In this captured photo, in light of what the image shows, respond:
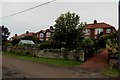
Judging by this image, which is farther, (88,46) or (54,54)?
(54,54)

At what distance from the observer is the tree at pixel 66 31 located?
4107 centimetres

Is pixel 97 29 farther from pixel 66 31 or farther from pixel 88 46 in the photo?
pixel 88 46

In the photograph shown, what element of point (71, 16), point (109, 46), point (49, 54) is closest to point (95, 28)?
point (71, 16)

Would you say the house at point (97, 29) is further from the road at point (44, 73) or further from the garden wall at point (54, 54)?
the road at point (44, 73)

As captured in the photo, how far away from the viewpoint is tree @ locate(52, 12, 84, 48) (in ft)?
135

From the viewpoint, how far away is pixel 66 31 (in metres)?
41.0

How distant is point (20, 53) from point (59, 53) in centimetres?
1284

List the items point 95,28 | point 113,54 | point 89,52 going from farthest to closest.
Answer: point 95,28, point 89,52, point 113,54

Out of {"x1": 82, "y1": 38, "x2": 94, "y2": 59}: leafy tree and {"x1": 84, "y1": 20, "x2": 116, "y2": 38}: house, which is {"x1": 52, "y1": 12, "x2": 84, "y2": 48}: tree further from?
{"x1": 84, "y1": 20, "x2": 116, "y2": 38}: house

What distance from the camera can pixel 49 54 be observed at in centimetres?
3725

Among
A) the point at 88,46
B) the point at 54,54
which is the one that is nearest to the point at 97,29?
the point at 88,46

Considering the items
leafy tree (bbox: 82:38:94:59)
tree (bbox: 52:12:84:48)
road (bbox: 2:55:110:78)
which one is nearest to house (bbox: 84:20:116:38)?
tree (bbox: 52:12:84:48)

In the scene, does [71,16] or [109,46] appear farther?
[71,16]

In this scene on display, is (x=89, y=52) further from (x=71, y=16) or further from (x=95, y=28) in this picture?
(x=95, y=28)
